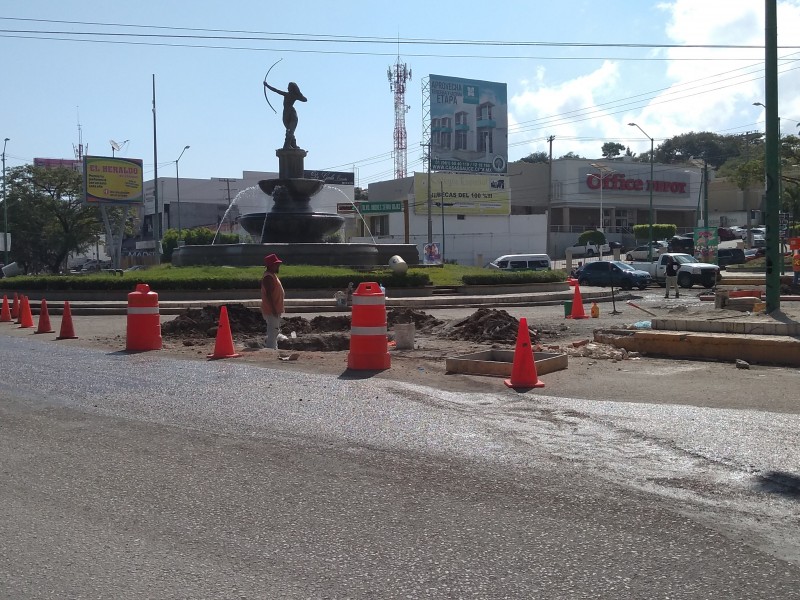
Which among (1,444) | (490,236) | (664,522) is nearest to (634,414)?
(664,522)

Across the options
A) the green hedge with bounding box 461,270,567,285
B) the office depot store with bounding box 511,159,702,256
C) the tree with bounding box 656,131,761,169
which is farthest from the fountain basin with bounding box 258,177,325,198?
the tree with bounding box 656,131,761,169

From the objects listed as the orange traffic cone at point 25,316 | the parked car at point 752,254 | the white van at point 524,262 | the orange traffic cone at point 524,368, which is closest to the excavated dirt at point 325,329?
the orange traffic cone at point 25,316

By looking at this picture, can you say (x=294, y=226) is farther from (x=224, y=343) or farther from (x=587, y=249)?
(x=587, y=249)

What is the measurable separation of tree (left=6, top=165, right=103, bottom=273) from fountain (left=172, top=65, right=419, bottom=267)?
3152cm

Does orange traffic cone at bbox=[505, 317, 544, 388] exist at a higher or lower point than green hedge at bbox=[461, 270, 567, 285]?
lower

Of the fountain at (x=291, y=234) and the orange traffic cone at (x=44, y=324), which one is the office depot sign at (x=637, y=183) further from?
the orange traffic cone at (x=44, y=324)

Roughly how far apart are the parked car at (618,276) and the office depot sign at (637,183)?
42778mm

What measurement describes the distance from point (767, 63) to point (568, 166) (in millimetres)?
70434

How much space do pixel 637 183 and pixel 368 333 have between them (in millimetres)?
79506

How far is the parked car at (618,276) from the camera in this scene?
39.2 m

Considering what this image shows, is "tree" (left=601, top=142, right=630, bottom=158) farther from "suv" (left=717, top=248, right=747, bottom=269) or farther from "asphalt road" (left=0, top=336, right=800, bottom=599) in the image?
"asphalt road" (left=0, top=336, right=800, bottom=599)

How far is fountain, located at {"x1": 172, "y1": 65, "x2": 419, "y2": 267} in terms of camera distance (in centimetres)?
3369

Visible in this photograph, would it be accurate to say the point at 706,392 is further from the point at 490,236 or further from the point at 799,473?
the point at 490,236

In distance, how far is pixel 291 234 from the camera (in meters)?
35.4
